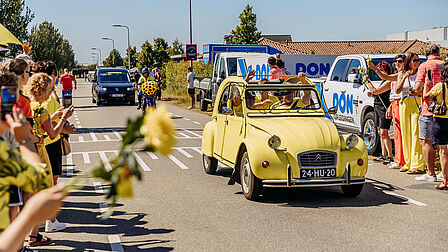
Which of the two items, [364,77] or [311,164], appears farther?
[364,77]

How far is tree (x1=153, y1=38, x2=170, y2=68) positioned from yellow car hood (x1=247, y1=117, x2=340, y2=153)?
61.3 meters

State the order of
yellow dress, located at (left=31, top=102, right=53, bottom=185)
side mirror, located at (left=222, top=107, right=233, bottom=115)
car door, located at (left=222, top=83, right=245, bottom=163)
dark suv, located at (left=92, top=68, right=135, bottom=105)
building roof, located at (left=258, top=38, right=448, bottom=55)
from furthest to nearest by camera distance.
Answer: building roof, located at (left=258, top=38, right=448, bottom=55)
dark suv, located at (left=92, top=68, right=135, bottom=105)
side mirror, located at (left=222, top=107, right=233, bottom=115)
car door, located at (left=222, top=83, right=245, bottom=163)
yellow dress, located at (left=31, top=102, right=53, bottom=185)

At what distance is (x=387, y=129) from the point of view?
435 inches

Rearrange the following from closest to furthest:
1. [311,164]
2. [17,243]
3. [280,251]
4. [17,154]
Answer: [17,243], [17,154], [280,251], [311,164]

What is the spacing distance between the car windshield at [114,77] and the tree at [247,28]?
31963mm

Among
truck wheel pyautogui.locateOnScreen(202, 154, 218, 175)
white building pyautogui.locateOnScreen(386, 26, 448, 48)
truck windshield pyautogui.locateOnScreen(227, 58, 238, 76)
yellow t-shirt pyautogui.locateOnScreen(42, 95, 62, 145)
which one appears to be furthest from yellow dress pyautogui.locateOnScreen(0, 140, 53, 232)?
white building pyautogui.locateOnScreen(386, 26, 448, 48)

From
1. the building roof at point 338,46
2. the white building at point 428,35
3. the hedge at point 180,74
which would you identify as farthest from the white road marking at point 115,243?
the white building at point 428,35

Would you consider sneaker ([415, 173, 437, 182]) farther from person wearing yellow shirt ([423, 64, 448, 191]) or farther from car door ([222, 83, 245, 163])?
car door ([222, 83, 245, 163])

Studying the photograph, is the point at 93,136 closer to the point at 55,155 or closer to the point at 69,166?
the point at 69,166

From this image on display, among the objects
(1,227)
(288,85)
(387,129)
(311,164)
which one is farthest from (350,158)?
(1,227)

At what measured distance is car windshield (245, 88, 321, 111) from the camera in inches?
350

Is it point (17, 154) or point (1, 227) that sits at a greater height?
point (17, 154)

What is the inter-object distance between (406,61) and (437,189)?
2.45m

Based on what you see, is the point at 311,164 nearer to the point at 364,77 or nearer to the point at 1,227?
the point at 364,77
